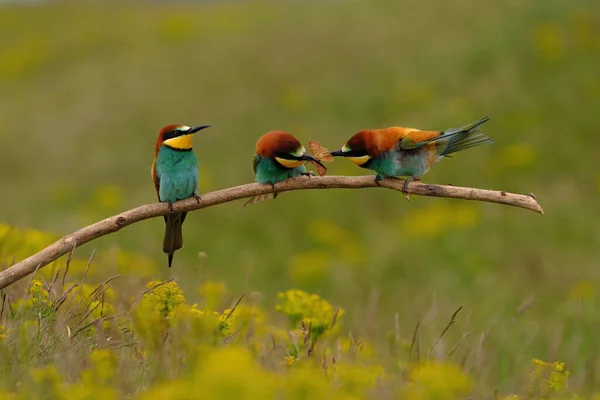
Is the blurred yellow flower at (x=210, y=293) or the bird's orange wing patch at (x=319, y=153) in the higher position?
the bird's orange wing patch at (x=319, y=153)

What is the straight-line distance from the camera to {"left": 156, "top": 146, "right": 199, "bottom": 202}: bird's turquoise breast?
4062 millimetres

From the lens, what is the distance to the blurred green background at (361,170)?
26.5 ft

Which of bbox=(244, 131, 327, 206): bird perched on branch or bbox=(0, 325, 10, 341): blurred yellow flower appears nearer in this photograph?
bbox=(0, 325, 10, 341): blurred yellow flower

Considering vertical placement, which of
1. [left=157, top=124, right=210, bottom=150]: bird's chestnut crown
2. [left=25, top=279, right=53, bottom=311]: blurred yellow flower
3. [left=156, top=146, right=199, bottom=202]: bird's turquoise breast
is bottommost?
[left=25, top=279, right=53, bottom=311]: blurred yellow flower

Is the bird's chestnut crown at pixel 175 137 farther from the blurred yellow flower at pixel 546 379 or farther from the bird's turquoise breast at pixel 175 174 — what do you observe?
the blurred yellow flower at pixel 546 379

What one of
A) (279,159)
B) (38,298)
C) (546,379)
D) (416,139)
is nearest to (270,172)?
(279,159)

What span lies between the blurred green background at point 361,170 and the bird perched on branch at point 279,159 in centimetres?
109

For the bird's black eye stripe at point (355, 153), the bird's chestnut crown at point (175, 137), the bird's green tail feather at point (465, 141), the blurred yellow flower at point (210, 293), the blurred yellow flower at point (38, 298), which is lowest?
the blurred yellow flower at point (210, 293)

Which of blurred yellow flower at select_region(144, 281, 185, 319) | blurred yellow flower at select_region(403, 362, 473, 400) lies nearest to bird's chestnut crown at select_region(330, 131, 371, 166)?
blurred yellow flower at select_region(144, 281, 185, 319)

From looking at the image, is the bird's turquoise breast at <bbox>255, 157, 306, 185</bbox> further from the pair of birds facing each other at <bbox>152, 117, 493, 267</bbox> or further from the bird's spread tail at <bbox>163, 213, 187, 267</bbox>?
the bird's spread tail at <bbox>163, 213, 187, 267</bbox>

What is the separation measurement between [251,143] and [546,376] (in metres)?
9.28

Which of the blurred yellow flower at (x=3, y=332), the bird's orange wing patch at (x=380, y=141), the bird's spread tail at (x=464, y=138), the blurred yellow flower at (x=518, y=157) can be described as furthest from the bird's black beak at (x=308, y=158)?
the blurred yellow flower at (x=518, y=157)

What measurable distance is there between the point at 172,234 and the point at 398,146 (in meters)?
1.39

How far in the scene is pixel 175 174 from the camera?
13.4 ft
